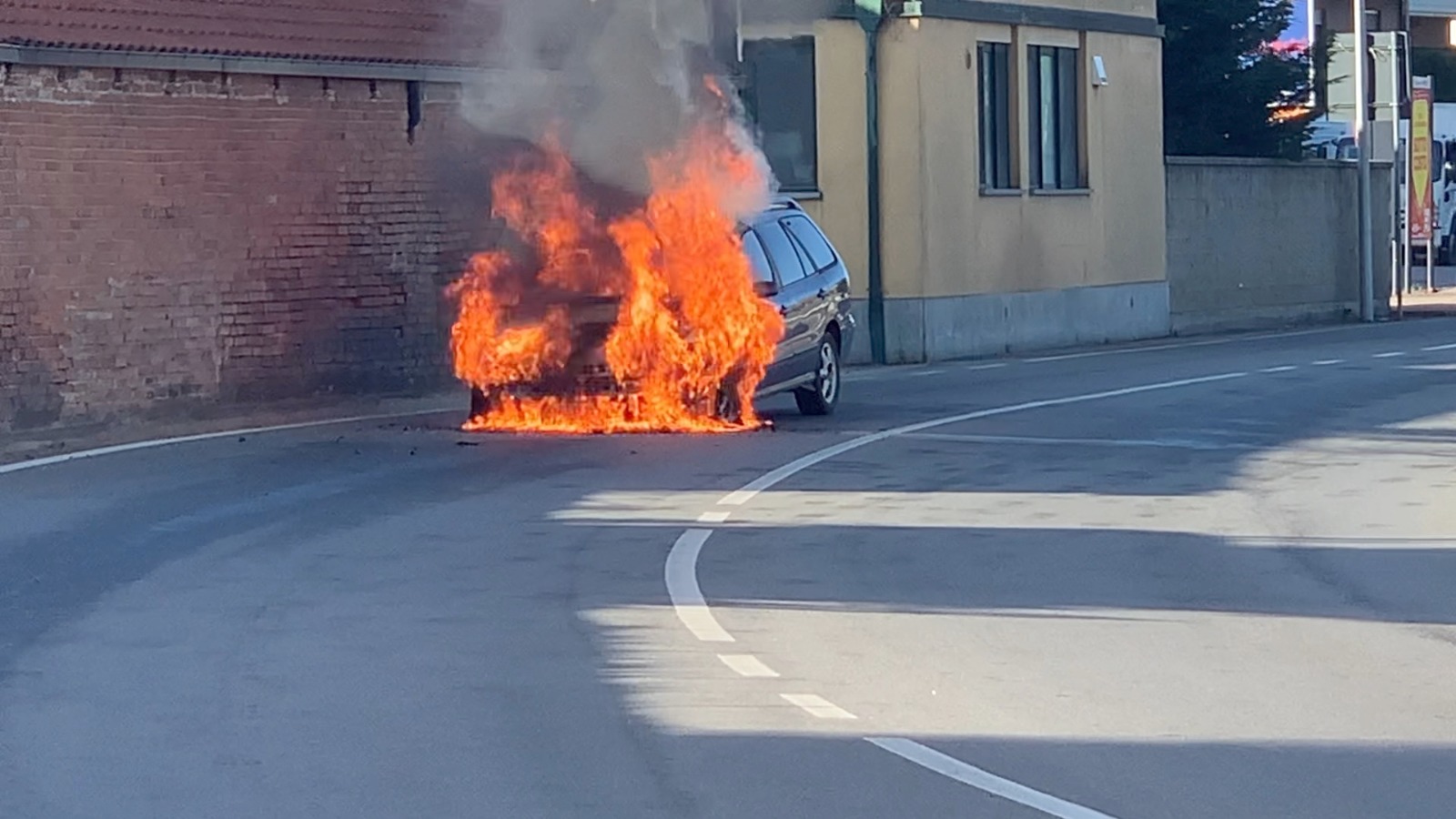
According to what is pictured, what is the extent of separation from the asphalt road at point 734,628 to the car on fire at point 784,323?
0.62 m

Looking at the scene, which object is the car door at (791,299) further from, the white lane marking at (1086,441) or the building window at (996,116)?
the building window at (996,116)

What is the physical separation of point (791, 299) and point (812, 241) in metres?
1.03

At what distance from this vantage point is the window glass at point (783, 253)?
18.1m

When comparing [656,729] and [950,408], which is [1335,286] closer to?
[950,408]

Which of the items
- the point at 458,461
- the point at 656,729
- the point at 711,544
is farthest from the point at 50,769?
the point at 458,461

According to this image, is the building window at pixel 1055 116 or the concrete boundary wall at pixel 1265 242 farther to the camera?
the concrete boundary wall at pixel 1265 242

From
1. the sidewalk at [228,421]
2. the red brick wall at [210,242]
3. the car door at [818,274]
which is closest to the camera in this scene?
the sidewalk at [228,421]

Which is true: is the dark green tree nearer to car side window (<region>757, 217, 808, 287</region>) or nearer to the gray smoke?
the gray smoke

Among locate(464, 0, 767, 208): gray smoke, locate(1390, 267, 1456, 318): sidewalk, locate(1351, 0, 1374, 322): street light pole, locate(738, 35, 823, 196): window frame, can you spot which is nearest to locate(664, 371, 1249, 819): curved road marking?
locate(464, 0, 767, 208): gray smoke

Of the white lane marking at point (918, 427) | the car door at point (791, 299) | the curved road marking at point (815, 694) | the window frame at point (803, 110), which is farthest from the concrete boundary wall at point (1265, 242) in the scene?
the car door at point (791, 299)

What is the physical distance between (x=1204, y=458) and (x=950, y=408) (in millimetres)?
3972

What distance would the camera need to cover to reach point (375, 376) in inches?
838

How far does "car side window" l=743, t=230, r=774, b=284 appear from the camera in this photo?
17.7 m

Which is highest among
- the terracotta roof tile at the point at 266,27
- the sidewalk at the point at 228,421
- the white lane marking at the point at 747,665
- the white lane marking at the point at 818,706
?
the terracotta roof tile at the point at 266,27
